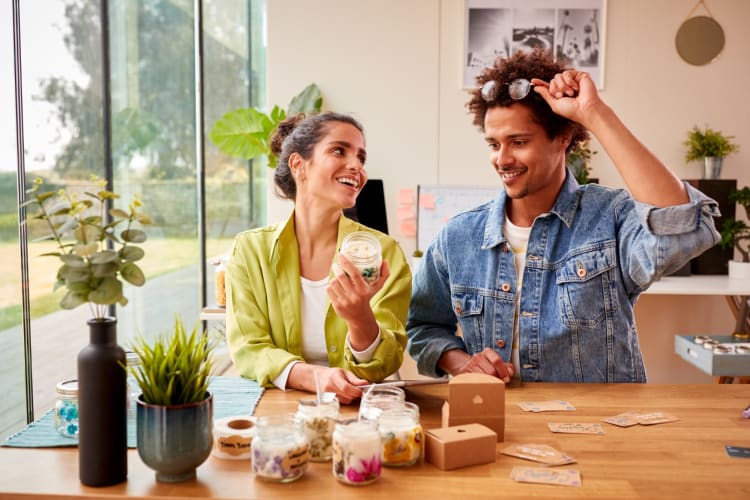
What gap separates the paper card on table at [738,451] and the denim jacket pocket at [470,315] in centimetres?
79

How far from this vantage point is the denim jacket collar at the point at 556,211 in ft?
6.55

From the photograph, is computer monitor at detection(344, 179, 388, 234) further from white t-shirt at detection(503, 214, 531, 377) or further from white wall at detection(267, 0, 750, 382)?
white t-shirt at detection(503, 214, 531, 377)

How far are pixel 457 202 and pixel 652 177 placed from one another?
2872 millimetres

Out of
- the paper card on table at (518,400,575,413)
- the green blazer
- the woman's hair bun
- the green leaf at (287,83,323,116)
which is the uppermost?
the green leaf at (287,83,323,116)

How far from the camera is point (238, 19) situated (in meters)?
5.99

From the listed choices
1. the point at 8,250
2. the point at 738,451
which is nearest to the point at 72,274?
the point at 738,451

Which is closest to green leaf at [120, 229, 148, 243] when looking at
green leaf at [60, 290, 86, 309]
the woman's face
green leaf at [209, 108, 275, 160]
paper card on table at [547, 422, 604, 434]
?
green leaf at [60, 290, 86, 309]

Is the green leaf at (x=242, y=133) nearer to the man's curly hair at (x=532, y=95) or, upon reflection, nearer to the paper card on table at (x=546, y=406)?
the man's curly hair at (x=532, y=95)

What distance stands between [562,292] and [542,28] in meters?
3.01

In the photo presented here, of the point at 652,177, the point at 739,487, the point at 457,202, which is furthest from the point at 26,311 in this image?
the point at 457,202

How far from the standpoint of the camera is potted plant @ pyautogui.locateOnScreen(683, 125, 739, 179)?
4.34 metres

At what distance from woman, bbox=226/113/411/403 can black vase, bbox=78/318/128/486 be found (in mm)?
494

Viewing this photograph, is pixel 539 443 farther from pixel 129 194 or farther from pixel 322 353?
pixel 129 194

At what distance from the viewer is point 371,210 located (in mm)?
3910
